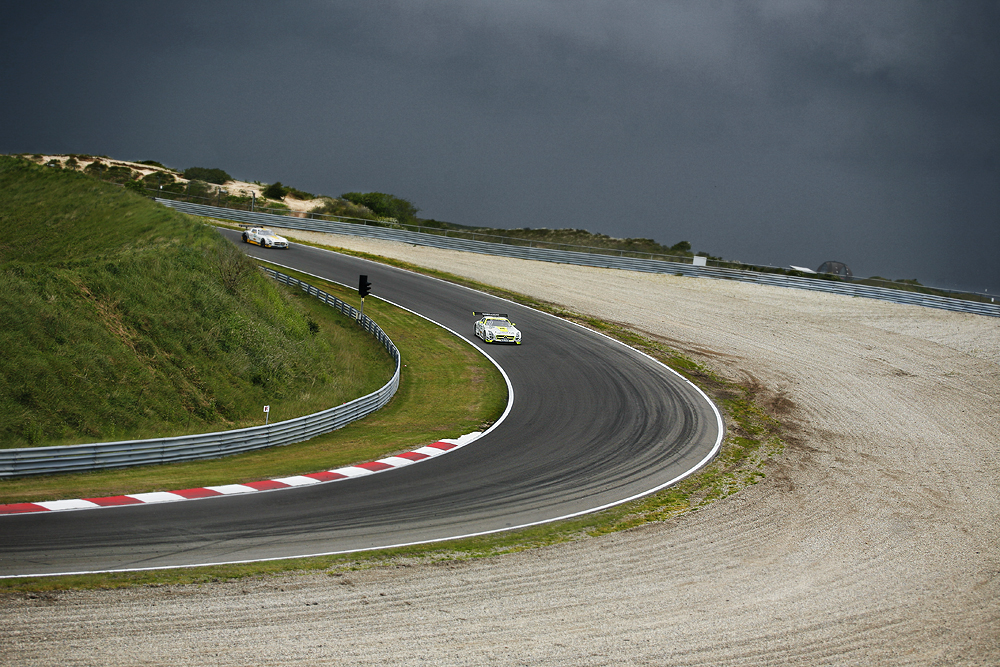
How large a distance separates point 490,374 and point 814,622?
61.4 feet

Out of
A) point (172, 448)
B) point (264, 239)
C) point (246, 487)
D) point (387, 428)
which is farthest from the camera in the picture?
point (264, 239)

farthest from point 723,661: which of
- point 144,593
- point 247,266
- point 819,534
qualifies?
point 247,266

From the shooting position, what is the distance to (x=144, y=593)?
10.5 m

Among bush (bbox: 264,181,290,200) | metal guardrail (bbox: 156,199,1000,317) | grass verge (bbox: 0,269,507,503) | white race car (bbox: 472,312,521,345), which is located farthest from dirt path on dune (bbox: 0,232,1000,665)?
bush (bbox: 264,181,290,200)

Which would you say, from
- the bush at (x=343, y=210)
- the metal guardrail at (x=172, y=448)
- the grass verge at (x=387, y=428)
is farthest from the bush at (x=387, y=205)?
the metal guardrail at (x=172, y=448)

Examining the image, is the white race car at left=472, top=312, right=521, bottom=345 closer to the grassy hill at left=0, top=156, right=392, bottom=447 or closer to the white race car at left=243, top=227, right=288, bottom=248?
the grassy hill at left=0, top=156, right=392, bottom=447

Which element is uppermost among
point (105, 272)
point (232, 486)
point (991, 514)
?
point (105, 272)

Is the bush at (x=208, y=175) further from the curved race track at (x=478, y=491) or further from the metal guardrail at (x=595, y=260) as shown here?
the curved race track at (x=478, y=491)

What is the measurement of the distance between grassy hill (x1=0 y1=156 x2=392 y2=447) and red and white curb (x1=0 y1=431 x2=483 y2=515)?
3.51m

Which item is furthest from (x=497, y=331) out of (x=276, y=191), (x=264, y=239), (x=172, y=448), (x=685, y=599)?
(x=276, y=191)

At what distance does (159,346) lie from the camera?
21016 millimetres

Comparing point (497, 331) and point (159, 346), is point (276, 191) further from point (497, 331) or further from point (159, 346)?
point (159, 346)

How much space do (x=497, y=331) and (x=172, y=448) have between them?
61.1 ft

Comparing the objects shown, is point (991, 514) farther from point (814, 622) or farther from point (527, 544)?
point (527, 544)
